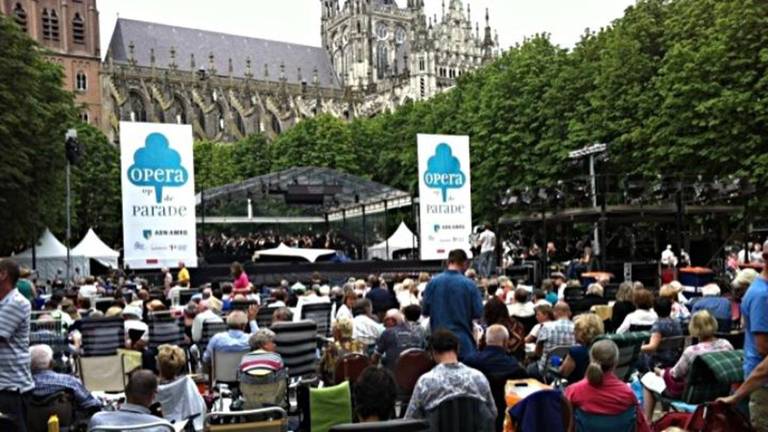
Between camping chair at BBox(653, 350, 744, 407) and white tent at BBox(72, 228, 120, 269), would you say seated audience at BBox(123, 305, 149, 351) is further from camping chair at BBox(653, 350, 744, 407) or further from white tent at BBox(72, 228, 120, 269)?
white tent at BBox(72, 228, 120, 269)

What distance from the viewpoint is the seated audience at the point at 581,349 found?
630 centimetres

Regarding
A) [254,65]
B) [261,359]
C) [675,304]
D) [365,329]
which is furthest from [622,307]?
[254,65]

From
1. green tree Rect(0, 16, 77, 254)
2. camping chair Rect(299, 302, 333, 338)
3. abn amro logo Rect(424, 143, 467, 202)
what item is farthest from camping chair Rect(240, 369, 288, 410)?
green tree Rect(0, 16, 77, 254)

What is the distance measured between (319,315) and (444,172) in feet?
29.1

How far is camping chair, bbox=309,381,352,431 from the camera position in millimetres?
5430

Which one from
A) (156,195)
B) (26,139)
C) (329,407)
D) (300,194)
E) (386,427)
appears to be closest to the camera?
(386,427)

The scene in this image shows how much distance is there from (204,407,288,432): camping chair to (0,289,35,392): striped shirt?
4.39 feet

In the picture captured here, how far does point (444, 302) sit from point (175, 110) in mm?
79795

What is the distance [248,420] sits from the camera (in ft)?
15.4

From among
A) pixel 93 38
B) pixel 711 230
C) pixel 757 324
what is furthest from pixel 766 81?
pixel 93 38

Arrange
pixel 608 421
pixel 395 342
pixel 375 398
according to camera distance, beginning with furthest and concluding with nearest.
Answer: pixel 395 342
pixel 608 421
pixel 375 398

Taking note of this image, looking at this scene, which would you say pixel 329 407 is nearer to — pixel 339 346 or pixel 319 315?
pixel 339 346

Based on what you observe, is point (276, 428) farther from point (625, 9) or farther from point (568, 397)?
point (625, 9)

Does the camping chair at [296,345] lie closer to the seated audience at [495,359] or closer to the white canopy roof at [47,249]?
the seated audience at [495,359]
